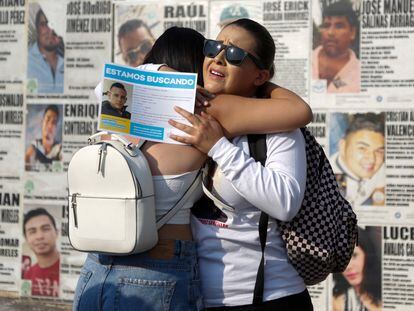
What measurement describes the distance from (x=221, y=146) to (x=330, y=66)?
8.48 feet

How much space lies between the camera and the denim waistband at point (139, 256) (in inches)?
78.2

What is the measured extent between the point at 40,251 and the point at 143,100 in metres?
3.13

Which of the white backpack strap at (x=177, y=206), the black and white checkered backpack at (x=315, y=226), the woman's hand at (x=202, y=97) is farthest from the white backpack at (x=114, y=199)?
the black and white checkered backpack at (x=315, y=226)

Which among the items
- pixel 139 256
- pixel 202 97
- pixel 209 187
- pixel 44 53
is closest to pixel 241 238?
pixel 209 187

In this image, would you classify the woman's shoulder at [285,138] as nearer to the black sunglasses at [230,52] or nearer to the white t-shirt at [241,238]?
the white t-shirt at [241,238]

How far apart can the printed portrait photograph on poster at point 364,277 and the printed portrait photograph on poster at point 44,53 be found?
2.11 metres

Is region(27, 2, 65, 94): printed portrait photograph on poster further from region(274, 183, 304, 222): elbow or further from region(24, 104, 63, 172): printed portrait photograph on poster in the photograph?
region(274, 183, 304, 222): elbow

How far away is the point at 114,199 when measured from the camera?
1947mm

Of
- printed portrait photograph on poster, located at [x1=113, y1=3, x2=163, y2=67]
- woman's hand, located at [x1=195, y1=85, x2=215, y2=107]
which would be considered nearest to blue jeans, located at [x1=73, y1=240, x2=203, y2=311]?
woman's hand, located at [x1=195, y1=85, x2=215, y2=107]

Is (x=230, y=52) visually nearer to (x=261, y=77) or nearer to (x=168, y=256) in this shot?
(x=261, y=77)

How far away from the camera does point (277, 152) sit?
2053mm

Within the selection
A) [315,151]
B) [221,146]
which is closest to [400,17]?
[315,151]

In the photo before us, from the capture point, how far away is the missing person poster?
1.98 meters

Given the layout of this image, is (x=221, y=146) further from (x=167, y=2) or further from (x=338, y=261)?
(x=167, y=2)
